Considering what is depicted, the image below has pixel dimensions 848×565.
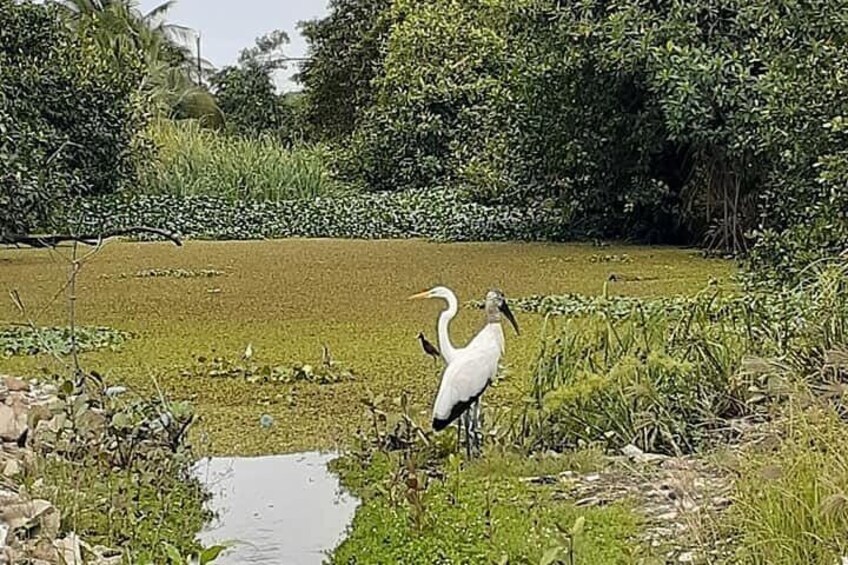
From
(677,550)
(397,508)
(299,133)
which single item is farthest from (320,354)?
(299,133)

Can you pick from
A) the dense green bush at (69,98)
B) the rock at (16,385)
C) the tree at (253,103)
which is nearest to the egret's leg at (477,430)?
the rock at (16,385)

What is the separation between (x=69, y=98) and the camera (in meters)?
14.8

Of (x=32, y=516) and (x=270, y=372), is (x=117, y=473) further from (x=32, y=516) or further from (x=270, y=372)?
(x=270, y=372)

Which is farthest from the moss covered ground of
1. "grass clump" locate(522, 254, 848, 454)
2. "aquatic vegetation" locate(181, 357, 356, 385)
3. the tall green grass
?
the tall green grass

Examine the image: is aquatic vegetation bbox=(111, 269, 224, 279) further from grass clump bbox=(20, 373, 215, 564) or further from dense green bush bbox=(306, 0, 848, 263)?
grass clump bbox=(20, 373, 215, 564)

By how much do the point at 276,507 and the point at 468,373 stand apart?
735 millimetres

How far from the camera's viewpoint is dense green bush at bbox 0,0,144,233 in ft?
43.2

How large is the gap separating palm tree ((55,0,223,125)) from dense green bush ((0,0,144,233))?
1624 millimetres

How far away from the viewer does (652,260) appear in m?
11.1

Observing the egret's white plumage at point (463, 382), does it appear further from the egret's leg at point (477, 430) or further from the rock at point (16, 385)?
the rock at point (16, 385)

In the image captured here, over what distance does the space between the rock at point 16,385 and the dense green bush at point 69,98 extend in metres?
6.06

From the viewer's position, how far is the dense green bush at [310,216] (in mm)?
15008

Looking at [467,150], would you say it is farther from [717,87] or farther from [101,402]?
[101,402]

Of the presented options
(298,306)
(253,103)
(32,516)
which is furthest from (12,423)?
(253,103)
